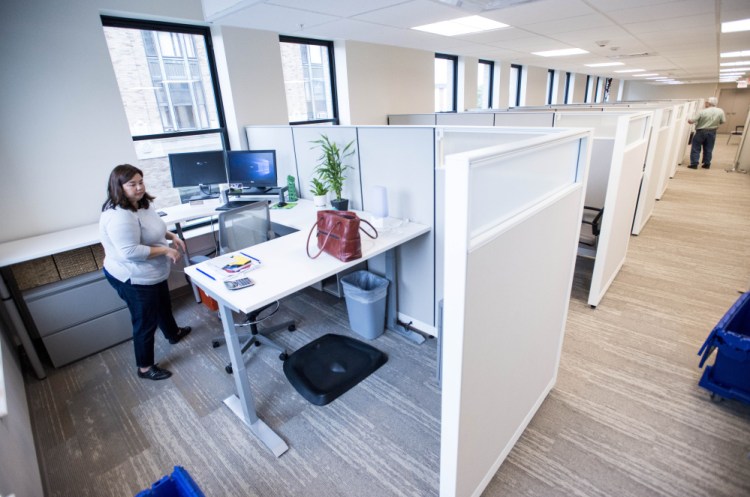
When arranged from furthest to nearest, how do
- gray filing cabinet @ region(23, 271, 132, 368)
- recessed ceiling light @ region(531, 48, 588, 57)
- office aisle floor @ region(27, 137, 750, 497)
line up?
recessed ceiling light @ region(531, 48, 588, 57) < gray filing cabinet @ region(23, 271, 132, 368) < office aisle floor @ region(27, 137, 750, 497)

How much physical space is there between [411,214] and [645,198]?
3116 mm

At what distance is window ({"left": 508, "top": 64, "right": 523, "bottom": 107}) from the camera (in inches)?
317

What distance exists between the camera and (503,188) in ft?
3.51

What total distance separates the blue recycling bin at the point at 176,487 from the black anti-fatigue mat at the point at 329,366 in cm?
84

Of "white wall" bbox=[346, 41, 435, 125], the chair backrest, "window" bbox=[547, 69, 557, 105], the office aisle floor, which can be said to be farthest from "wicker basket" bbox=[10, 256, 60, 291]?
"window" bbox=[547, 69, 557, 105]

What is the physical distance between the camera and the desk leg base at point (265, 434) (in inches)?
67.7

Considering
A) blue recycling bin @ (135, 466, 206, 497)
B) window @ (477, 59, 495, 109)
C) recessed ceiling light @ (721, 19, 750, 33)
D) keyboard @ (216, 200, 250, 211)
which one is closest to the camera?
blue recycling bin @ (135, 466, 206, 497)

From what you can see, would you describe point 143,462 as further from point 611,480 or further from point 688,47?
point 688,47

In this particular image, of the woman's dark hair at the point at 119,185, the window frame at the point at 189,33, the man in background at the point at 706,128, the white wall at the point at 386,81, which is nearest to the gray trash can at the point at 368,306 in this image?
the woman's dark hair at the point at 119,185

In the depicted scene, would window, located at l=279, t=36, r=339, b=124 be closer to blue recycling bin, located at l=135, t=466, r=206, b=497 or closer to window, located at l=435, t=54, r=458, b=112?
window, located at l=435, t=54, r=458, b=112

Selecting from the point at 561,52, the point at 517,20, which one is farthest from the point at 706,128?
the point at 517,20

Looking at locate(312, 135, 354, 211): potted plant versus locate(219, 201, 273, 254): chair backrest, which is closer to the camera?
locate(219, 201, 273, 254): chair backrest

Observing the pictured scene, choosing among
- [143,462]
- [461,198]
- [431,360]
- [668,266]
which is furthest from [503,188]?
[668,266]

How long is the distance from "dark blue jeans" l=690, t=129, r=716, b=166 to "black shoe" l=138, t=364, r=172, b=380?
30.4 feet
